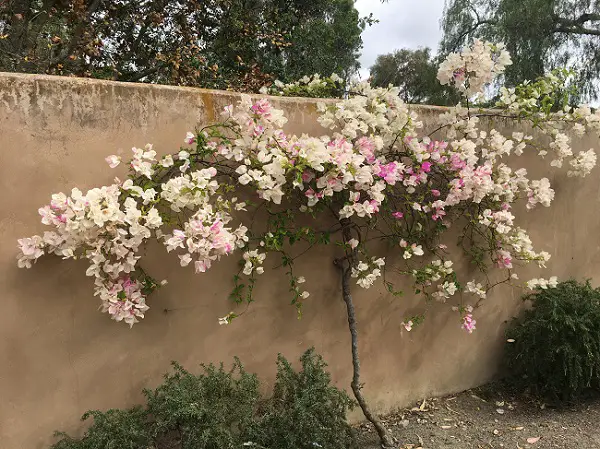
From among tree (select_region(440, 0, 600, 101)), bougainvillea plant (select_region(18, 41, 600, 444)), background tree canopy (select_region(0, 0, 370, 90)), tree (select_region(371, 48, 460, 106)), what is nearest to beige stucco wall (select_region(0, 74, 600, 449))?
bougainvillea plant (select_region(18, 41, 600, 444))

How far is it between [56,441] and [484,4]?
13.1m

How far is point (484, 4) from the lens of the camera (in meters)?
12.5

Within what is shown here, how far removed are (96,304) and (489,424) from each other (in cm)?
236

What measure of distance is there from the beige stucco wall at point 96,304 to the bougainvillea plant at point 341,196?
0.10 m

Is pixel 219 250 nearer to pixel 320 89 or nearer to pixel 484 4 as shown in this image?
pixel 320 89

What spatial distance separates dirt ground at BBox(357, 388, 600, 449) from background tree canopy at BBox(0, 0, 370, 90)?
3.77 metres

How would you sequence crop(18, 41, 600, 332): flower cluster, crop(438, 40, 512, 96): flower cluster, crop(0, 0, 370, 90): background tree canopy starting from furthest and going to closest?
crop(0, 0, 370, 90): background tree canopy < crop(438, 40, 512, 96): flower cluster < crop(18, 41, 600, 332): flower cluster

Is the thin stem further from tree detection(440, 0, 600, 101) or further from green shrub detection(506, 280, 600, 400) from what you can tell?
tree detection(440, 0, 600, 101)

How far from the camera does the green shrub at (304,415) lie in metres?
2.36

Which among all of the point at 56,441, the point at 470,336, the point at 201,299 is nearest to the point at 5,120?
the point at 201,299

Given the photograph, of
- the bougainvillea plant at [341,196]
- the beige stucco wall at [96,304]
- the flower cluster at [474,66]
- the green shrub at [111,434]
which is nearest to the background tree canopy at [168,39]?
the beige stucco wall at [96,304]

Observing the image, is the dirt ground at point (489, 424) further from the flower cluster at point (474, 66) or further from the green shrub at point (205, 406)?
the flower cluster at point (474, 66)

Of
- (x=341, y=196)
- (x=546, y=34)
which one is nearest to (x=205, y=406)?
(x=341, y=196)

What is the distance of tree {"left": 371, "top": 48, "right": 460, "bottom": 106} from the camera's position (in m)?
12.9
